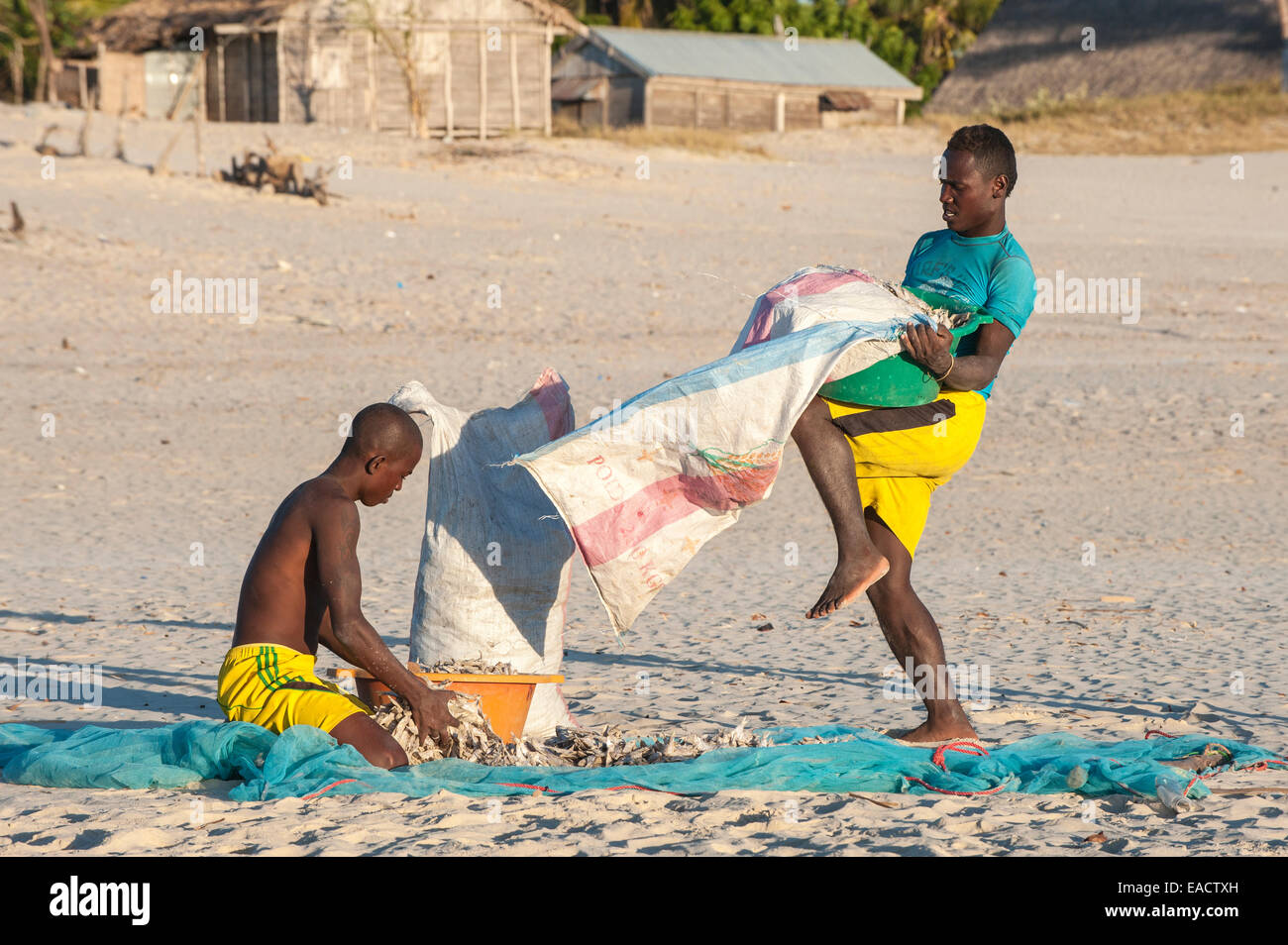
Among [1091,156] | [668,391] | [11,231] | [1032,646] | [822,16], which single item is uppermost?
[822,16]

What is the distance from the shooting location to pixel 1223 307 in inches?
582

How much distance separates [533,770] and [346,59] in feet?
86.6

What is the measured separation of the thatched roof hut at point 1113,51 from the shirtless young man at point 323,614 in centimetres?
3379

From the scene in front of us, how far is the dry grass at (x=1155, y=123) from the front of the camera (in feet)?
93.0

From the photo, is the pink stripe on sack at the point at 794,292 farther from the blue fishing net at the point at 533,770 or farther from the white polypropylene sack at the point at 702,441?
the blue fishing net at the point at 533,770

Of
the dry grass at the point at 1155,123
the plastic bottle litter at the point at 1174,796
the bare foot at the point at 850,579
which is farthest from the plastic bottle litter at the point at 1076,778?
the dry grass at the point at 1155,123

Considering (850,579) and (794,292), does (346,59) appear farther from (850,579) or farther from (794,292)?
(850,579)

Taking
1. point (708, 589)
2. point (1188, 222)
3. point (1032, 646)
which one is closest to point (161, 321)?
point (708, 589)

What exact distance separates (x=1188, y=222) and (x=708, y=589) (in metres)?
16.3

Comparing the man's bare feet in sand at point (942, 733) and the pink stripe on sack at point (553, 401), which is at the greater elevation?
the pink stripe on sack at point (553, 401)

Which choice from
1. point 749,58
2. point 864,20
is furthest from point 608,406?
point 864,20

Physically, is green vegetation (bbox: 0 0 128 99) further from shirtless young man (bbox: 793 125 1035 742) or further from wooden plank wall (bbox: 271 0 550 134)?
shirtless young man (bbox: 793 125 1035 742)
